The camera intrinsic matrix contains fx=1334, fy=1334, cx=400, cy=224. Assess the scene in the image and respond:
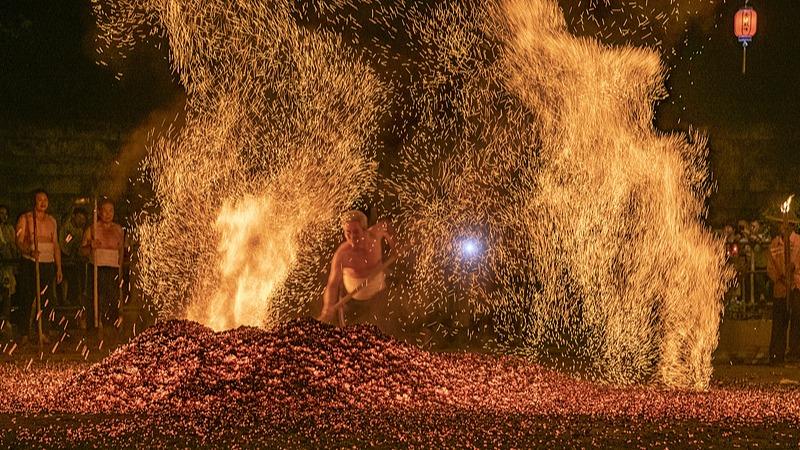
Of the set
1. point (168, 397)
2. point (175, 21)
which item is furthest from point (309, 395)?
point (175, 21)

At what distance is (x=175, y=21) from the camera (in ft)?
Answer: 56.6

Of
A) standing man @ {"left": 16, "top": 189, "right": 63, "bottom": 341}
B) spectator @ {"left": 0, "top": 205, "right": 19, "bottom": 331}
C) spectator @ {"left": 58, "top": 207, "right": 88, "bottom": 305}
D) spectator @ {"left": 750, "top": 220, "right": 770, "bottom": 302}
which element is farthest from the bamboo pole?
spectator @ {"left": 750, "top": 220, "right": 770, "bottom": 302}

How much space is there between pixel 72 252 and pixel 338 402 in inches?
377

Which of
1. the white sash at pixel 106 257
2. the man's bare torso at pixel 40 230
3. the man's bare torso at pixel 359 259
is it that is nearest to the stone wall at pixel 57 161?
the man's bare torso at pixel 40 230

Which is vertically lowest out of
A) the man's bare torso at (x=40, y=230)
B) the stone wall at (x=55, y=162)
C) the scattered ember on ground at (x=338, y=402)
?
the scattered ember on ground at (x=338, y=402)

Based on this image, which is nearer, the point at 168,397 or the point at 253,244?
the point at 168,397

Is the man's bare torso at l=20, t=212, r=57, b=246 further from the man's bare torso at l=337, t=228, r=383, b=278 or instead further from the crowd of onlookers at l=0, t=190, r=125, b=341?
the man's bare torso at l=337, t=228, r=383, b=278

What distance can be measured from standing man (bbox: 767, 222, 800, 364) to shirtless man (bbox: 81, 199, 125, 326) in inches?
330

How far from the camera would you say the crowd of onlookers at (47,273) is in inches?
686

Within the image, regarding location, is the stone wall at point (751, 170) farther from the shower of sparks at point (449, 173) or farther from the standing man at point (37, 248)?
the standing man at point (37, 248)

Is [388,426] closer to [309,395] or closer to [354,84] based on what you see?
[309,395]

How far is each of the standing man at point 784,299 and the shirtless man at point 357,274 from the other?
5.07m

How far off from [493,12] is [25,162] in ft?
27.2

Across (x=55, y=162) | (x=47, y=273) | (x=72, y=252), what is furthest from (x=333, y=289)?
(x=55, y=162)
